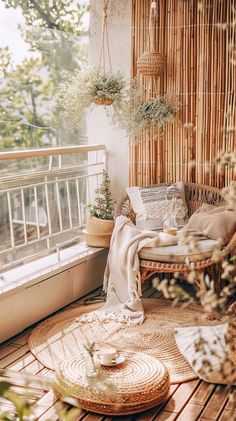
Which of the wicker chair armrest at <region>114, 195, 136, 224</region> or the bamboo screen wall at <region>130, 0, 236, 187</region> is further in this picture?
the wicker chair armrest at <region>114, 195, 136, 224</region>

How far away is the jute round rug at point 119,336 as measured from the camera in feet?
11.4

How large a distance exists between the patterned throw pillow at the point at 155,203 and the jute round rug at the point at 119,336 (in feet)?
2.07

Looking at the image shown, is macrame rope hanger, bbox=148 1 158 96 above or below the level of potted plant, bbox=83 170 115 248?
above

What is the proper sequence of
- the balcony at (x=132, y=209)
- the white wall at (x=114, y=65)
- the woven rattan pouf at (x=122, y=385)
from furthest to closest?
the white wall at (x=114, y=65) < the balcony at (x=132, y=209) < the woven rattan pouf at (x=122, y=385)

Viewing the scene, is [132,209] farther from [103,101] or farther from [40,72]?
[40,72]

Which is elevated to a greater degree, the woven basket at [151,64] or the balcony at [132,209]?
the woven basket at [151,64]

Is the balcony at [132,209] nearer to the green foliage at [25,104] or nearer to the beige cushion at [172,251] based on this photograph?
the beige cushion at [172,251]

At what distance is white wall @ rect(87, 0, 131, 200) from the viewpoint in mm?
4844

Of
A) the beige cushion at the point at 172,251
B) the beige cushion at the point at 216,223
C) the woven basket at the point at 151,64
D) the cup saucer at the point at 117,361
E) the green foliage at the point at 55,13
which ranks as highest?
the green foliage at the point at 55,13

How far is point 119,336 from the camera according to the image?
3.83m

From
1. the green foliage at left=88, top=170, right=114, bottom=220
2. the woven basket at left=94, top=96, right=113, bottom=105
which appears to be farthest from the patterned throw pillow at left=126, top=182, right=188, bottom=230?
the woven basket at left=94, top=96, right=113, bottom=105

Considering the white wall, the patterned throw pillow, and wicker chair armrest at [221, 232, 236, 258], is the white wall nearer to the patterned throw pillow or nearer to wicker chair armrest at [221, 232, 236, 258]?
the patterned throw pillow

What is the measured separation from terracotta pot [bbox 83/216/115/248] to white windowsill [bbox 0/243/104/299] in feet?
0.20

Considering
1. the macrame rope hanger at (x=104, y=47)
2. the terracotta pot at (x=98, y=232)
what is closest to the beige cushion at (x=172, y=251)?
the terracotta pot at (x=98, y=232)
